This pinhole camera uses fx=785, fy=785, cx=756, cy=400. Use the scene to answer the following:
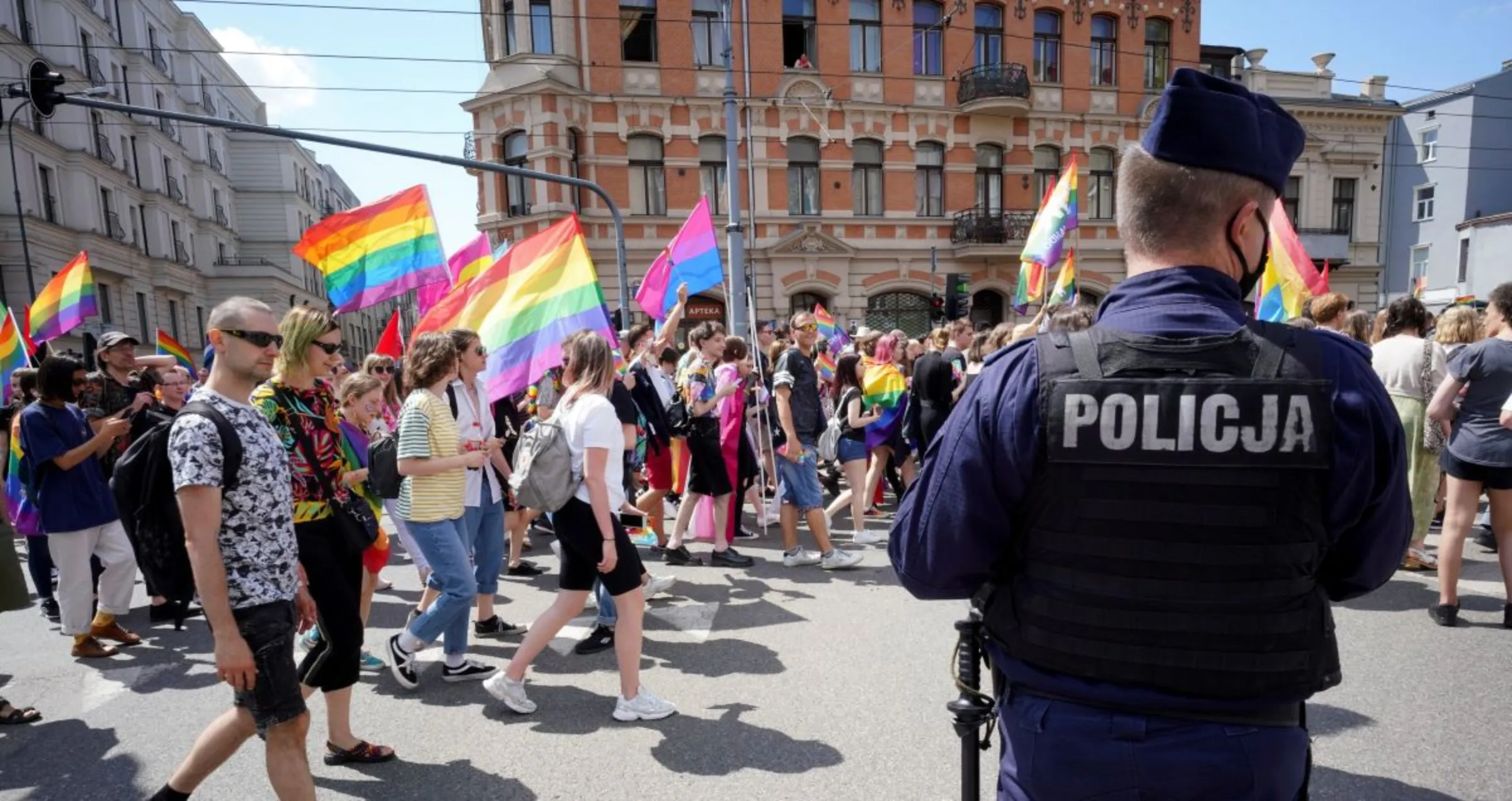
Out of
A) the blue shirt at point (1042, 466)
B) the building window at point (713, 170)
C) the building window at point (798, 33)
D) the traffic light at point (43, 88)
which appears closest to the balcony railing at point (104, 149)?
the building window at point (713, 170)

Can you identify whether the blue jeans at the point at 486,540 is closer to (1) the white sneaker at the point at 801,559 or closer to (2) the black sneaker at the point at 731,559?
(2) the black sneaker at the point at 731,559

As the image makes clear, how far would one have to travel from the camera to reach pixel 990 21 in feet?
80.0

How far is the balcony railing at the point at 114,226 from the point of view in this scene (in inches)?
1378

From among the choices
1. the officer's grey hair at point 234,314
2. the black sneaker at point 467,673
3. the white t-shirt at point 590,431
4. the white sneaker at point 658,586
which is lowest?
the white sneaker at point 658,586

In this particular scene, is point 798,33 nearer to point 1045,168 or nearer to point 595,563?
point 1045,168

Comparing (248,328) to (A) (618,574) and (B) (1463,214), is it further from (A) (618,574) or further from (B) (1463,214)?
(B) (1463,214)

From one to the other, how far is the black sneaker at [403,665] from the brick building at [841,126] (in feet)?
60.4

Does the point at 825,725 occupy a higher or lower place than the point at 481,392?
lower

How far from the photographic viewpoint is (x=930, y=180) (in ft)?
80.3

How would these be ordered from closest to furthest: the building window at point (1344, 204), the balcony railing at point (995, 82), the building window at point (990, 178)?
the balcony railing at point (995, 82) → the building window at point (990, 178) → the building window at point (1344, 204)

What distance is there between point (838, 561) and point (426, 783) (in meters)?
3.71

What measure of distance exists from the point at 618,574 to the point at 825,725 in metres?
1.23

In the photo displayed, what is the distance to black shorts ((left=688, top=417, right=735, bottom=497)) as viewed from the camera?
6.57 m

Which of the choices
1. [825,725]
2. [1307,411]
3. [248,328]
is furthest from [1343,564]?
[248,328]
